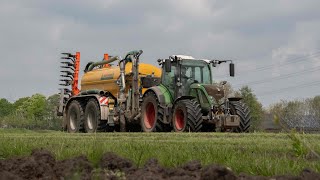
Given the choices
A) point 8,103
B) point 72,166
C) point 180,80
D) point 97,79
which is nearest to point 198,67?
point 180,80

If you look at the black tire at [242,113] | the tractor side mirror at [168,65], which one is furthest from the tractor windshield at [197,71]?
the black tire at [242,113]

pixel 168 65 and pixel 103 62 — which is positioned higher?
pixel 103 62

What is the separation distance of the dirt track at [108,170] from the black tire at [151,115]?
41.3 feet

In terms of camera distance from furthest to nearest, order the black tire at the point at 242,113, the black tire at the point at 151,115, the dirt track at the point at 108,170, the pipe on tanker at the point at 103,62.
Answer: the pipe on tanker at the point at 103,62 → the black tire at the point at 151,115 → the black tire at the point at 242,113 → the dirt track at the point at 108,170

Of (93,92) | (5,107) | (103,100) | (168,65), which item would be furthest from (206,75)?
(5,107)

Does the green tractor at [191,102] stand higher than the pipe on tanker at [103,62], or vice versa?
the pipe on tanker at [103,62]

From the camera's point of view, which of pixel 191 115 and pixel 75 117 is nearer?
pixel 191 115

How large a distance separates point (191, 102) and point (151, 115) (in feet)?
8.70

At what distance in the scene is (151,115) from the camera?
59.4 feet

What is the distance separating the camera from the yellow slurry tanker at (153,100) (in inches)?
637

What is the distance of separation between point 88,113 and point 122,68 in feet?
8.68

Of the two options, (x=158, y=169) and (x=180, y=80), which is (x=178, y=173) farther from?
(x=180, y=80)

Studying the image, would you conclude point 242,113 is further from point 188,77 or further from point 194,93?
point 188,77

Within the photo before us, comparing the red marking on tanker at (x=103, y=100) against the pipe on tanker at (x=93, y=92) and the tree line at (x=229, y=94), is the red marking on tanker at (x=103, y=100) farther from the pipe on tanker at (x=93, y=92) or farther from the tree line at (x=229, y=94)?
the tree line at (x=229, y=94)
